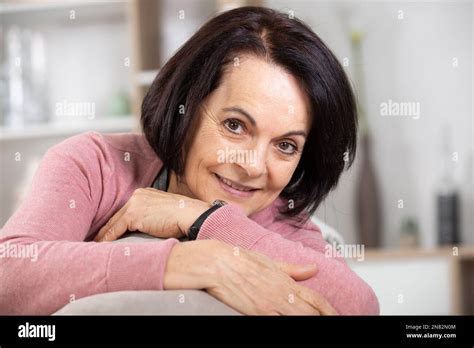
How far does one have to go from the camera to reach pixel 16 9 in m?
2.56

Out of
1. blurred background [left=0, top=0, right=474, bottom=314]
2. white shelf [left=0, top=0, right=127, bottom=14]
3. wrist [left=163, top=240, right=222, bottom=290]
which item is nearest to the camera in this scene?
wrist [left=163, top=240, right=222, bottom=290]

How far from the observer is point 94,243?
0.76m

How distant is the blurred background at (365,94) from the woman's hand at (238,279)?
5.01 feet

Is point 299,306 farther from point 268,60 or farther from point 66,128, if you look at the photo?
point 66,128

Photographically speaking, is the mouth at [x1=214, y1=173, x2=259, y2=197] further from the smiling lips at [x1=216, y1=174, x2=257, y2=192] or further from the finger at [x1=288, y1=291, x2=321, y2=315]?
the finger at [x1=288, y1=291, x2=321, y2=315]

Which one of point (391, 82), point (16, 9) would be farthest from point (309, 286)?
point (16, 9)

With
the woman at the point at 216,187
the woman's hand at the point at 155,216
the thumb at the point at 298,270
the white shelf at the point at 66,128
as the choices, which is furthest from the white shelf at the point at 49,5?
the thumb at the point at 298,270

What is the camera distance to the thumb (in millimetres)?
782

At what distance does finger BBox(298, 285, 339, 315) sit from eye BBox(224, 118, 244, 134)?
220 mm

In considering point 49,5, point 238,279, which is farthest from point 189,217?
point 49,5

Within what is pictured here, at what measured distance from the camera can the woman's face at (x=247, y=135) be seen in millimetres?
886

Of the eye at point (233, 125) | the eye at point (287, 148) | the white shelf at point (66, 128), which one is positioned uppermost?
the eye at point (233, 125)

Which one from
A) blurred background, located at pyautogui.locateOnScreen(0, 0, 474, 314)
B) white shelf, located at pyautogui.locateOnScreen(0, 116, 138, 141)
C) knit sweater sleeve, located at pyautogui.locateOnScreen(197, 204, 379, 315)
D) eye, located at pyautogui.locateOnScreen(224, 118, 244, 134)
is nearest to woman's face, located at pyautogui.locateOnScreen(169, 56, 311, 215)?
eye, located at pyautogui.locateOnScreen(224, 118, 244, 134)

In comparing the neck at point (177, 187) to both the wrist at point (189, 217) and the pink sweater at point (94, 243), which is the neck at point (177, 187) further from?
the wrist at point (189, 217)
